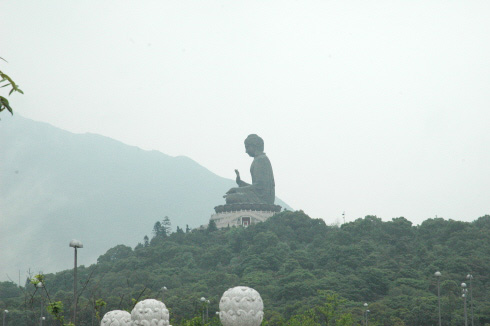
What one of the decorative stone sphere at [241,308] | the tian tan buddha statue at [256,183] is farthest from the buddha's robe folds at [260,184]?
the decorative stone sphere at [241,308]

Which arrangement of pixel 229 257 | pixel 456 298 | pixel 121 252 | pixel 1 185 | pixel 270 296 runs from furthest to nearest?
1. pixel 1 185
2. pixel 121 252
3. pixel 229 257
4. pixel 270 296
5. pixel 456 298

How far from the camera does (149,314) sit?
17.8 m

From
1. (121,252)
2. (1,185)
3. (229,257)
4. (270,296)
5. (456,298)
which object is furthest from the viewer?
(1,185)

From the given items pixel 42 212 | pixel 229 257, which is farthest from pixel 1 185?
pixel 229 257

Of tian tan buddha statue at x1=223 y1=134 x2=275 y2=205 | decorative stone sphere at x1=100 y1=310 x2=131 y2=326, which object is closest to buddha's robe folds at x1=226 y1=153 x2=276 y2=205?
tian tan buddha statue at x1=223 y1=134 x2=275 y2=205

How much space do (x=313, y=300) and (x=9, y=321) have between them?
18172 mm

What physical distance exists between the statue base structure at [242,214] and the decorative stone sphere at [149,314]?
5549 centimetres

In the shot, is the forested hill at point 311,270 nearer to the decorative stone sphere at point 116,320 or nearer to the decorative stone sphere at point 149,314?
the decorative stone sphere at point 116,320

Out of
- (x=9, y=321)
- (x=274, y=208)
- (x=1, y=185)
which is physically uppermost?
(x=1, y=185)

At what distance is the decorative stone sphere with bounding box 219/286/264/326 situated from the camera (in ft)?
54.1

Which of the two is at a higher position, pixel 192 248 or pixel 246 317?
pixel 192 248

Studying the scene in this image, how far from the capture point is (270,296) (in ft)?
163

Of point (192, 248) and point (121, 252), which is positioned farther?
point (121, 252)

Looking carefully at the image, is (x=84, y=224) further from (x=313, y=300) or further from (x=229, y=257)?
(x=313, y=300)
